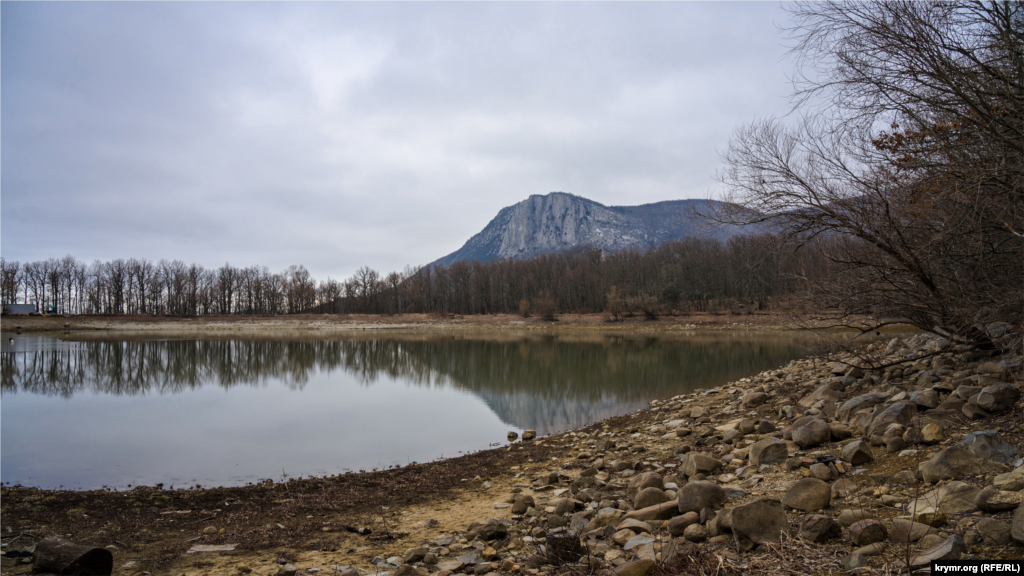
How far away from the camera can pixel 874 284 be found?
25.0 feet

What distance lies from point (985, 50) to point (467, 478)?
884cm

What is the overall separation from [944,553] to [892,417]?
145 inches

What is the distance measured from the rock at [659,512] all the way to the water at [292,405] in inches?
257

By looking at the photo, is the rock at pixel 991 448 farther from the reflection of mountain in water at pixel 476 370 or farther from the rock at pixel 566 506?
the reflection of mountain in water at pixel 476 370

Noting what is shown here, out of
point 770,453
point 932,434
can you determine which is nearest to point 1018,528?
point 932,434

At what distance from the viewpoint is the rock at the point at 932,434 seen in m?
5.05

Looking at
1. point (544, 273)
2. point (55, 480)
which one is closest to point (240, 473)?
point (55, 480)

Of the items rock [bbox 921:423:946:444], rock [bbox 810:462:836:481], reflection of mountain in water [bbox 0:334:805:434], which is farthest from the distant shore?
rock [bbox 810:462:836:481]

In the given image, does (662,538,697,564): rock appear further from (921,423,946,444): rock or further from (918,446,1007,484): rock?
(921,423,946,444): rock

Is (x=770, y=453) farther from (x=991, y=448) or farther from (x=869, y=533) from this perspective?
(x=869, y=533)

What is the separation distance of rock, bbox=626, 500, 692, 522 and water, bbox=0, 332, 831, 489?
21.4ft

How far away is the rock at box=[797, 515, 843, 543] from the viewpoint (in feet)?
11.0

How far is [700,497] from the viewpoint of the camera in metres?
4.62

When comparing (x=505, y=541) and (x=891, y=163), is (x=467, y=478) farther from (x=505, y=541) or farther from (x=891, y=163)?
(x=891, y=163)
